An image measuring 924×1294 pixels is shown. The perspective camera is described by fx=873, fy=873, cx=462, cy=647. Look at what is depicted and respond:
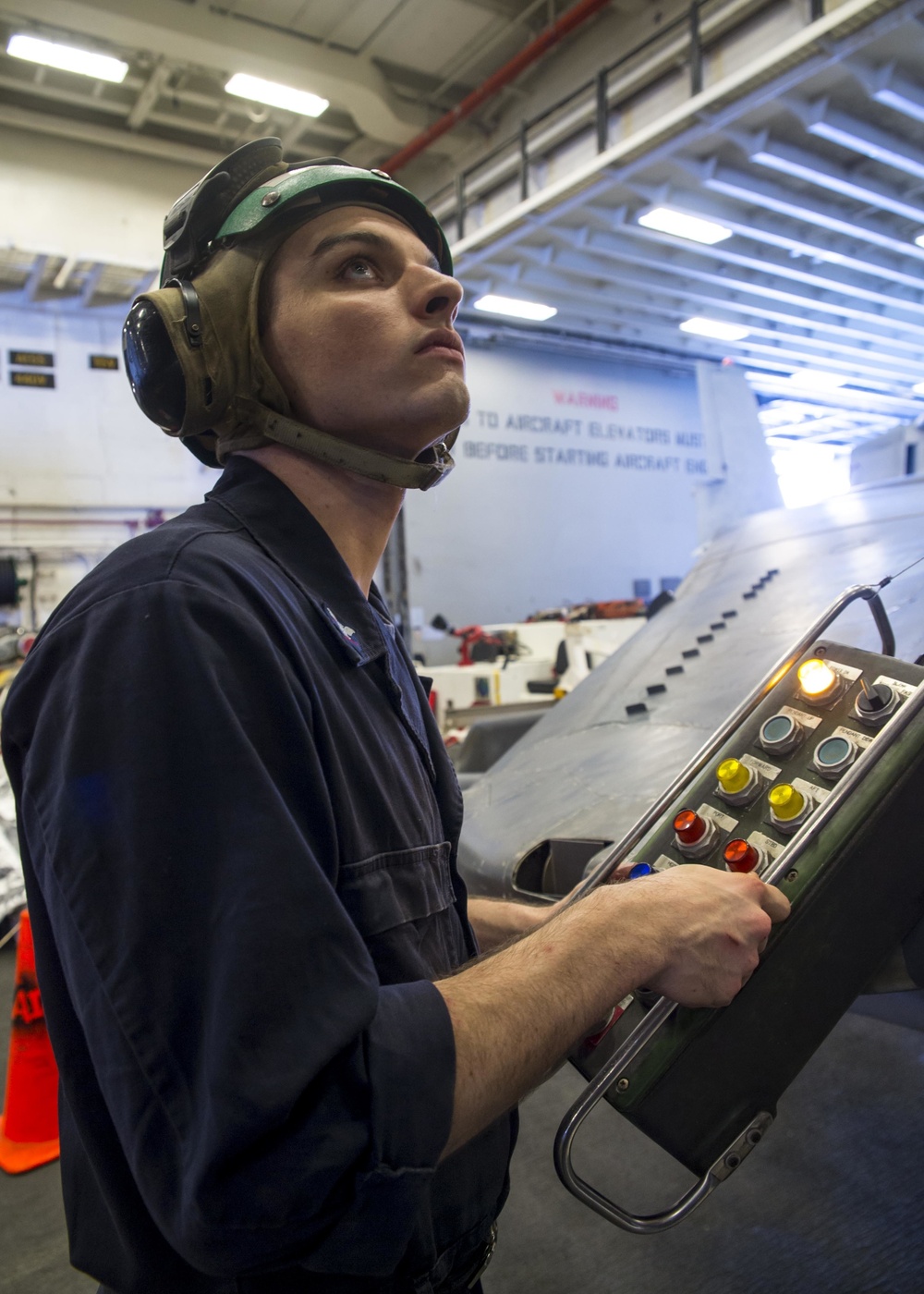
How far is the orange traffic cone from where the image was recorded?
2338mm

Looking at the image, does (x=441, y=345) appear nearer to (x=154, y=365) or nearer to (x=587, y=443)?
(x=154, y=365)

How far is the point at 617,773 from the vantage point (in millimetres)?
2074

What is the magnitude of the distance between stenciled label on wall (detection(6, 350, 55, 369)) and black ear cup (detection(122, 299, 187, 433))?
7067mm

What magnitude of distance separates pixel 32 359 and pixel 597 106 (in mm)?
4888

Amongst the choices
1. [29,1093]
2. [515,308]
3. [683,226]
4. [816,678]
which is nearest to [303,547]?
[816,678]

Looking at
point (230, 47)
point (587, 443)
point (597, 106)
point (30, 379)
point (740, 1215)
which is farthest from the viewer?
point (587, 443)

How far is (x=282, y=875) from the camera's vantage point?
0.64 meters

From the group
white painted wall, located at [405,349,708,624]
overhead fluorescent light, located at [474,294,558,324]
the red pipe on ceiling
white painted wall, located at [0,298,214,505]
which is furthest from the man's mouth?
white painted wall, located at [405,349,708,624]

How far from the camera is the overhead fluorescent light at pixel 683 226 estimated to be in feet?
21.2

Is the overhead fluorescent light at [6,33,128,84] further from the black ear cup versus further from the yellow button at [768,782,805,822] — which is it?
the yellow button at [768,782,805,822]

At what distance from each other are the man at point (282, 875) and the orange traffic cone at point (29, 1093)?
178 cm

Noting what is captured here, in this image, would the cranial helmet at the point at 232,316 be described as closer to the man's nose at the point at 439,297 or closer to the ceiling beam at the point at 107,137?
the man's nose at the point at 439,297

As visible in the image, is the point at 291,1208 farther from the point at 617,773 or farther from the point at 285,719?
the point at 617,773

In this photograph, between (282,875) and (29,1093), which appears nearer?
(282,875)
